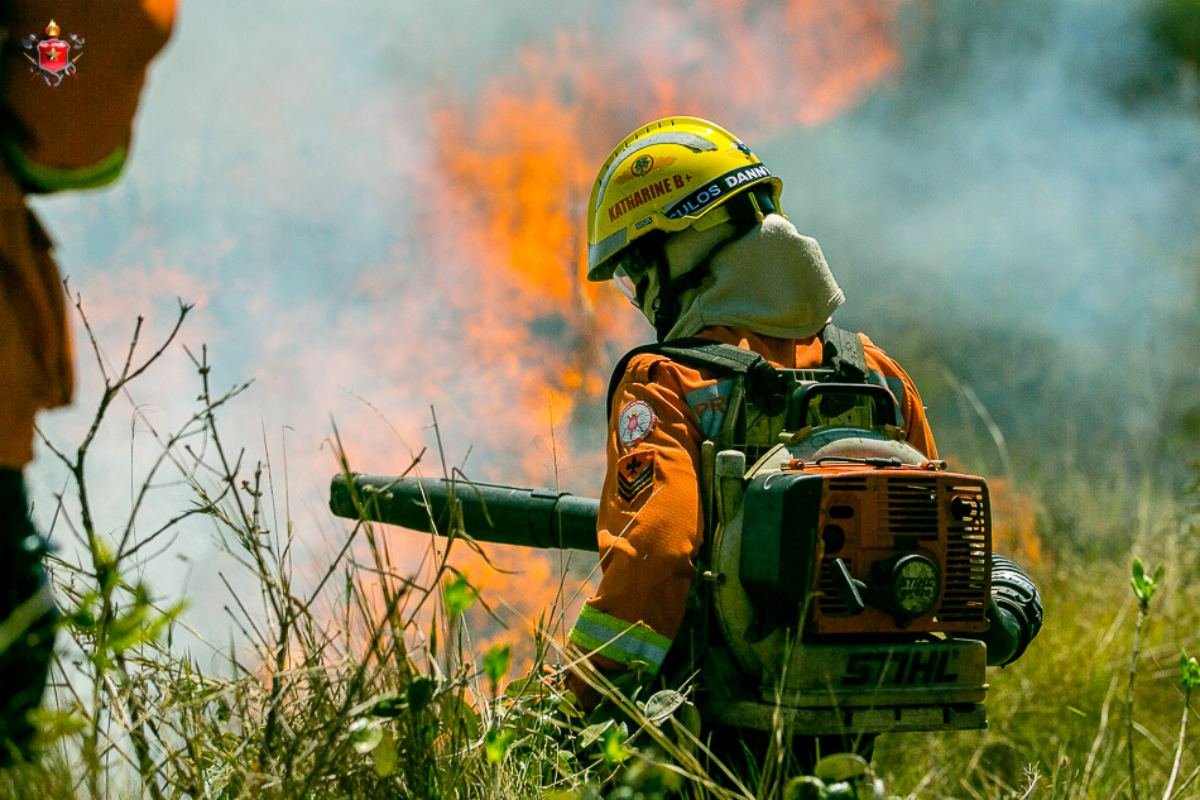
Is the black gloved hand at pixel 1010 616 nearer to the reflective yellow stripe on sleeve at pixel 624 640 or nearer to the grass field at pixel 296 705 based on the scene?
the grass field at pixel 296 705

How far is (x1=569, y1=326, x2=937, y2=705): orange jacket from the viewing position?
3.16 metres

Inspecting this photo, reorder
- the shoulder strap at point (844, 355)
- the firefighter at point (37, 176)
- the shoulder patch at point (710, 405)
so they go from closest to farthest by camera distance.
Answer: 1. the firefighter at point (37, 176)
2. the shoulder patch at point (710, 405)
3. the shoulder strap at point (844, 355)

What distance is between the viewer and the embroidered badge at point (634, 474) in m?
3.28

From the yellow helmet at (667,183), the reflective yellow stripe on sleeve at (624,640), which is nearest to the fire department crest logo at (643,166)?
the yellow helmet at (667,183)

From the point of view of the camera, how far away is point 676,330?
12.4ft

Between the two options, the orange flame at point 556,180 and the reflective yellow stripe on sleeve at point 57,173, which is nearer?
the reflective yellow stripe on sleeve at point 57,173

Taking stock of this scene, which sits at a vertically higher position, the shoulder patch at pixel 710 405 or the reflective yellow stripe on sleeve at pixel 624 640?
the shoulder patch at pixel 710 405

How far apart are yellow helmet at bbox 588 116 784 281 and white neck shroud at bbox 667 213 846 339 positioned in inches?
5.3

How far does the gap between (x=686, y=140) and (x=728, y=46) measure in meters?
5.88

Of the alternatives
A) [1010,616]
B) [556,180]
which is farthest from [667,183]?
[556,180]

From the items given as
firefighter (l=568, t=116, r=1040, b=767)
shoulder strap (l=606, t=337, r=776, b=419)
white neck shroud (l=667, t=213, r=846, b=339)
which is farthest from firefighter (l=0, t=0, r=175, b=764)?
white neck shroud (l=667, t=213, r=846, b=339)

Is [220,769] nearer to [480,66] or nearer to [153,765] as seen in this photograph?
[153,765]

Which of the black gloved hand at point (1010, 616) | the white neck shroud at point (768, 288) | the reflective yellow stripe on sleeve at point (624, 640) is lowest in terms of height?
the black gloved hand at point (1010, 616)

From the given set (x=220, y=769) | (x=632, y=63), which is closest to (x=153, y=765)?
(x=220, y=769)
